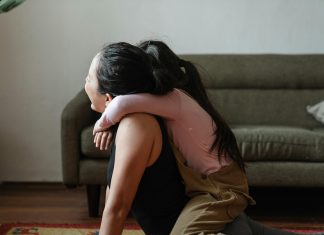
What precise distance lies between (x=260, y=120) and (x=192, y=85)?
1483 millimetres

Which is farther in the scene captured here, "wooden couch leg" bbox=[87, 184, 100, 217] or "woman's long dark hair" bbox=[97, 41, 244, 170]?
"wooden couch leg" bbox=[87, 184, 100, 217]

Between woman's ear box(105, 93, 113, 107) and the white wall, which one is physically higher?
woman's ear box(105, 93, 113, 107)

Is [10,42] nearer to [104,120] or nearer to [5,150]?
[5,150]

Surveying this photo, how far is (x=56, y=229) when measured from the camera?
223 centimetres

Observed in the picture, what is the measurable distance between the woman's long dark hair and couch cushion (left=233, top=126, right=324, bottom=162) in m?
0.95

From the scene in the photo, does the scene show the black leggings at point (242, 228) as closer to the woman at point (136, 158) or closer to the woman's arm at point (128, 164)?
the woman at point (136, 158)

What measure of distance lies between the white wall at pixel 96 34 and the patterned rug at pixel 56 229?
0.85 meters

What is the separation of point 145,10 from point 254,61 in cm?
70

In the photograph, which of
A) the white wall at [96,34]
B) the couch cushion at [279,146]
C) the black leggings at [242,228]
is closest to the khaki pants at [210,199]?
the black leggings at [242,228]

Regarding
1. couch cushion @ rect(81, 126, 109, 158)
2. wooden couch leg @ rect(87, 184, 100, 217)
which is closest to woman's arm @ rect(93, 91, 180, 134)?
couch cushion @ rect(81, 126, 109, 158)

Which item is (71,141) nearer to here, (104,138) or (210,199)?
(104,138)

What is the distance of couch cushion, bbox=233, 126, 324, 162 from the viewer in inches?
85.9

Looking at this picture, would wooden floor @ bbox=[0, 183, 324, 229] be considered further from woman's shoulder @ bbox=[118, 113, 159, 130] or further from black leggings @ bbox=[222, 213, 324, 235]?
woman's shoulder @ bbox=[118, 113, 159, 130]

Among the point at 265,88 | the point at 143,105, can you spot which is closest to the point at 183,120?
the point at 143,105
